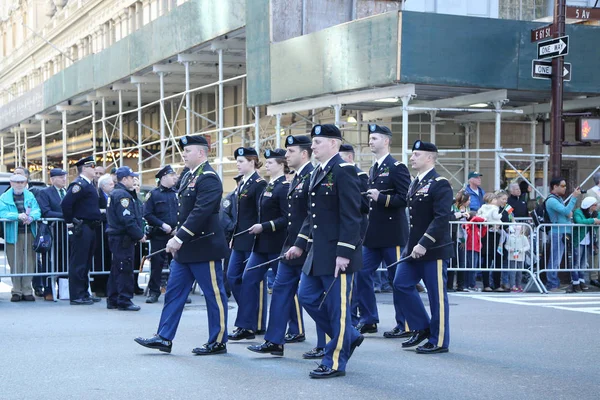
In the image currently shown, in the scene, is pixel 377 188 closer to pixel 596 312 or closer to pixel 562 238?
pixel 596 312

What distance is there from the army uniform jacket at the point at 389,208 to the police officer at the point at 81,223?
4.55 metres

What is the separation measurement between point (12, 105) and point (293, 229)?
41.5 metres

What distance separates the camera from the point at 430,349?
8555 mm

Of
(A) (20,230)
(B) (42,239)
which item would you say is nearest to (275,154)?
(B) (42,239)

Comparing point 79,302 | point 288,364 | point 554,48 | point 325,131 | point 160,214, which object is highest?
point 554,48

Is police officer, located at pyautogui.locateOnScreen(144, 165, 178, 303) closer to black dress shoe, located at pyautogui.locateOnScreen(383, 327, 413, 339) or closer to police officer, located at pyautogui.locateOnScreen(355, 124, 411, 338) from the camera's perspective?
police officer, located at pyautogui.locateOnScreen(355, 124, 411, 338)

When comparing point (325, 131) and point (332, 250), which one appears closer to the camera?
point (332, 250)

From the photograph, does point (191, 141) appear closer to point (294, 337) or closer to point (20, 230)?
point (294, 337)

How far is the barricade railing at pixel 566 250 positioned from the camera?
1500 centimetres

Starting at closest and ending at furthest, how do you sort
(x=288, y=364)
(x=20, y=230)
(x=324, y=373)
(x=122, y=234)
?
(x=324, y=373), (x=288, y=364), (x=122, y=234), (x=20, y=230)

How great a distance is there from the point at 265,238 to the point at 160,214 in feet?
12.8

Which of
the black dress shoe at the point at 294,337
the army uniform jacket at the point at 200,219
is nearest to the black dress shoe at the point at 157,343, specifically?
the army uniform jacket at the point at 200,219

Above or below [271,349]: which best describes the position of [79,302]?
below

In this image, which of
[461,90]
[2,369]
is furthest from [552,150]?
[2,369]
